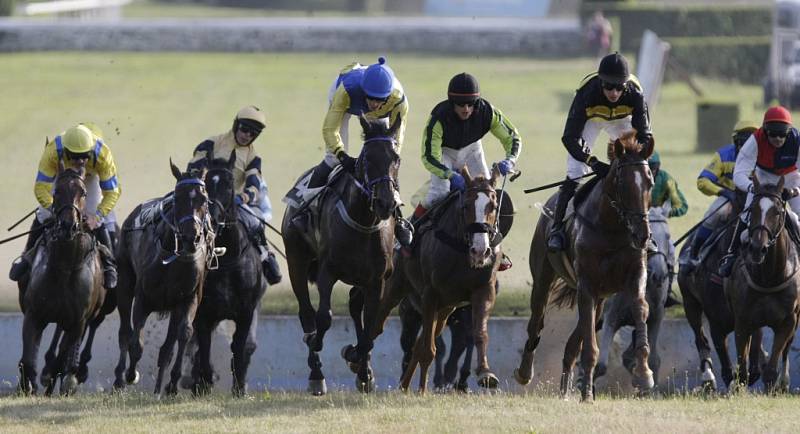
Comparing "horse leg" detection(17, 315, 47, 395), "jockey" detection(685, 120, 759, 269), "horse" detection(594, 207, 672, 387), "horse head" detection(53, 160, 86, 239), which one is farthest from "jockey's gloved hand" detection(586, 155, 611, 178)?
"horse leg" detection(17, 315, 47, 395)

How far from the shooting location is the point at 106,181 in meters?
13.1

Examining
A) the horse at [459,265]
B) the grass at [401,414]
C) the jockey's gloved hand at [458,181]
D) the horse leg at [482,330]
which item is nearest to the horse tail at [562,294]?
the horse at [459,265]

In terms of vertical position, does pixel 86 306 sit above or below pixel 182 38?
below

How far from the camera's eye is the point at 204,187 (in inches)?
477

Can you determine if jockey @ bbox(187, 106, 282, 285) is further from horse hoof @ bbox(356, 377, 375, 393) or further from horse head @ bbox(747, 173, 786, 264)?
horse head @ bbox(747, 173, 786, 264)

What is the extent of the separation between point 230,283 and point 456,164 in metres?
2.30

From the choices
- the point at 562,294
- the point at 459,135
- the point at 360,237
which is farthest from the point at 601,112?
the point at 562,294

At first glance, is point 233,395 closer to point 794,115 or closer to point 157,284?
point 157,284

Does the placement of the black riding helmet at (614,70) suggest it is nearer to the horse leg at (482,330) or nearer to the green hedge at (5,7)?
the horse leg at (482,330)

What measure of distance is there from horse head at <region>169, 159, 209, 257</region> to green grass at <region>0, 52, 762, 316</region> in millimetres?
6746

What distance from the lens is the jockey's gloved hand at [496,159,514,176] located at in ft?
37.3

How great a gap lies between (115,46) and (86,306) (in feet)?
90.9

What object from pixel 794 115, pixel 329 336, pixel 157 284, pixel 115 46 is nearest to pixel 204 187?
pixel 157 284

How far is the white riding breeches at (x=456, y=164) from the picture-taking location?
489 inches
